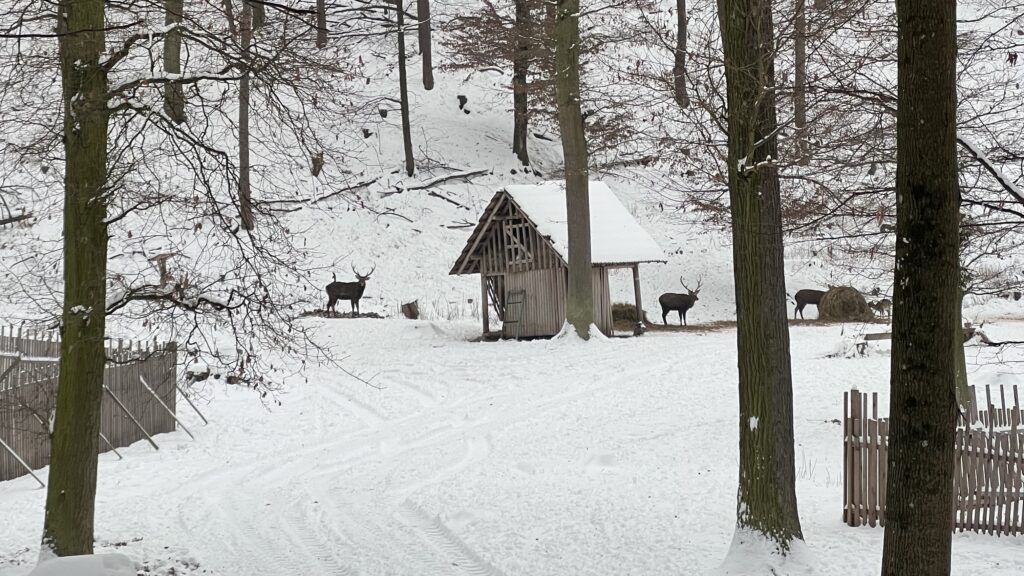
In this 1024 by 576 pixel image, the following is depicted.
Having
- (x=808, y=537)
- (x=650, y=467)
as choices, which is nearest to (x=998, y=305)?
(x=650, y=467)

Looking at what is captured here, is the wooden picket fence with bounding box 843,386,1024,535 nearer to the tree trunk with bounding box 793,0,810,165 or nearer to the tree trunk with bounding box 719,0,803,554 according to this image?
the tree trunk with bounding box 719,0,803,554

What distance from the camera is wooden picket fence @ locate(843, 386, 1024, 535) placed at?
28.8ft

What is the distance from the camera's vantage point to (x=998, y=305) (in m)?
31.0

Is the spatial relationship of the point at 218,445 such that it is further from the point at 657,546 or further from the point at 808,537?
the point at 808,537

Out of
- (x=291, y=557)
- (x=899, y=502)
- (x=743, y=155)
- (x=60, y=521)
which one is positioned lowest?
(x=291, y=557)

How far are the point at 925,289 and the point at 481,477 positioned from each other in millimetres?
7607

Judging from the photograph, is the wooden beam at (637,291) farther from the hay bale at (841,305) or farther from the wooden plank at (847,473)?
the wooden plank at (847,473)

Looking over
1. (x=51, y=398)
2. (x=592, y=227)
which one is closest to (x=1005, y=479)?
(x=51, y=398)

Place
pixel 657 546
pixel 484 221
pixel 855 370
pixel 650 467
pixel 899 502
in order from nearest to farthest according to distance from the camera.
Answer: pixel 899 502 < pixel 657 546 < pixel 650 467 < pixel 855 370 < pixel 484 221

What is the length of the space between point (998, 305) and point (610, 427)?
21360 millimetres

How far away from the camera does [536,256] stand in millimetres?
25781

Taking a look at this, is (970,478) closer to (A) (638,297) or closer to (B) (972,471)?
(B) (972,471)

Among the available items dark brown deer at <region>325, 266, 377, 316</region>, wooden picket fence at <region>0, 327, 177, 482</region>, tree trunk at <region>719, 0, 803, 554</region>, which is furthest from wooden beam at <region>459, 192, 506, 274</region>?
→ tree trunk at <region>719, 0, 803, 554</region>

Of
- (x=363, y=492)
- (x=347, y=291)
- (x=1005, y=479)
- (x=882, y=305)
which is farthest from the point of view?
(x=347, y=291)
